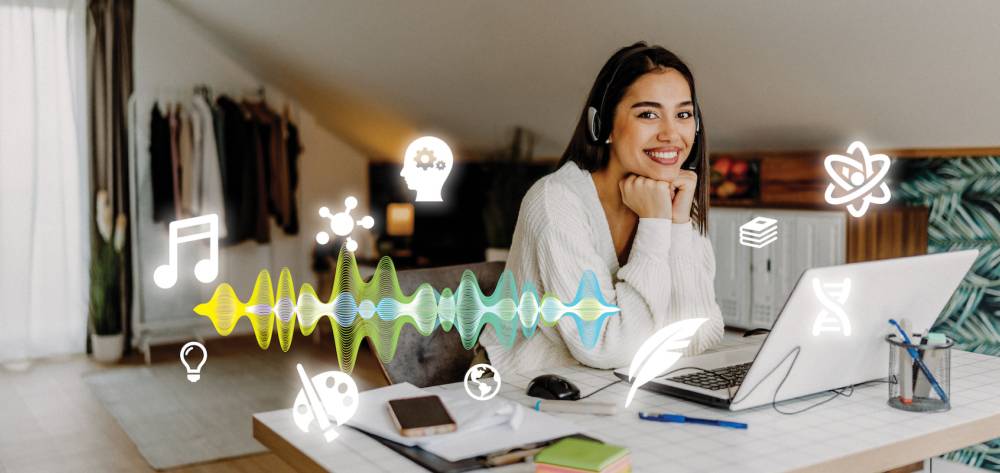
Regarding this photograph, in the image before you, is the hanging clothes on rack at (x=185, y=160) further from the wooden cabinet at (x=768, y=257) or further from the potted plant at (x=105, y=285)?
the wooden cabinet at (x=768, y=257)

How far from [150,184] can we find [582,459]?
503cm

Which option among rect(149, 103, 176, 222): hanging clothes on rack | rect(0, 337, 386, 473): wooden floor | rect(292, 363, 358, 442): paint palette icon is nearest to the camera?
rect(292, 363, 358, 442): paint palette icon

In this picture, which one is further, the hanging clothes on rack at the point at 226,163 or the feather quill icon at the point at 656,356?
the hanging clothes on rack at the point at 226,163

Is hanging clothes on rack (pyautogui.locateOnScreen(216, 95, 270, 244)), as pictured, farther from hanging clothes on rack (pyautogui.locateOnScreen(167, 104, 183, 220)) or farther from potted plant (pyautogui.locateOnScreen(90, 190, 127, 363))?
potted plant (pyautogui.locateOnScreen(90, 190, 127, 363))

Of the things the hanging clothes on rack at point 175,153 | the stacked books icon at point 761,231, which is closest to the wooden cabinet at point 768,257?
the stacked books icon at point 761,231

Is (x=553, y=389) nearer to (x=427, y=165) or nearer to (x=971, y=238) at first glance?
(x=427, y=165)

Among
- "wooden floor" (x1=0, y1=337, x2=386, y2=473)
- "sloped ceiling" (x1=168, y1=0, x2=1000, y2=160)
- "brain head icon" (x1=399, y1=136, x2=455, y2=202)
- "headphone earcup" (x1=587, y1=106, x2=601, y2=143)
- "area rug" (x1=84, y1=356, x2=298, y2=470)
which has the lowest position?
"wooden floor" (x1=0, y1=337, x2=386, y2=473)

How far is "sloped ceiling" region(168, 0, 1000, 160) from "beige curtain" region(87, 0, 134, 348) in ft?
1.49

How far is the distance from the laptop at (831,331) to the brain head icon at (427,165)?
0.49 meters

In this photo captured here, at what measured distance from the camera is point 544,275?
179 cm

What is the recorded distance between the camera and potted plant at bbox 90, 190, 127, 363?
539 cm

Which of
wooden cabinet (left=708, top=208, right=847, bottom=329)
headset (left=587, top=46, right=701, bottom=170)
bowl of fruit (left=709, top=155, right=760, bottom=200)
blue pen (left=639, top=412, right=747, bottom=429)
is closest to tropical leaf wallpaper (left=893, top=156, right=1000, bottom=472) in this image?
wooden cabinet (left=708, top=208, right=847, bottom=329)

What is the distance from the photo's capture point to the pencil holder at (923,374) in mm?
1463

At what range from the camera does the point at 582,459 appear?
109 cm
